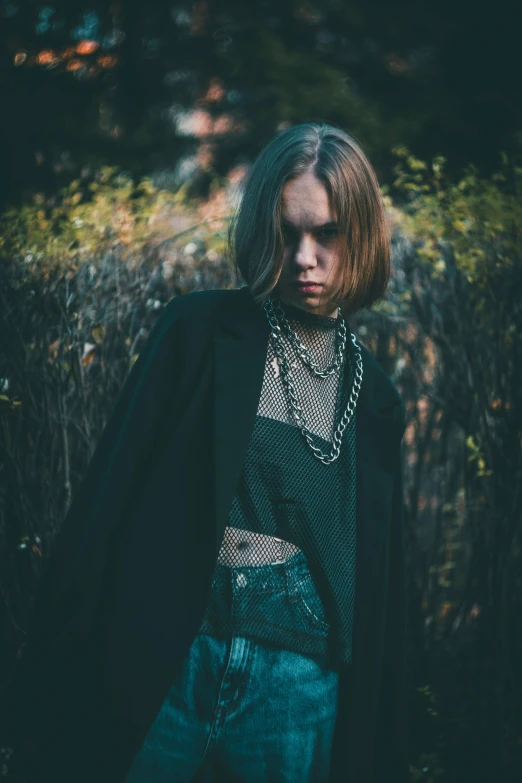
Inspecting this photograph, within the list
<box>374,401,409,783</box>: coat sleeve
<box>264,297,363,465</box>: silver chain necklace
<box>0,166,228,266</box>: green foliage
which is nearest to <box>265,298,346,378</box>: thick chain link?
<box>264,297,363,465</box>: silver chain necklace

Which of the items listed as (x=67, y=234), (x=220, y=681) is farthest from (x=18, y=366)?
(x=220, y=681)

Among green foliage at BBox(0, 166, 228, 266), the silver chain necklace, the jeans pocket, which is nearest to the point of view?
the jeans pocket

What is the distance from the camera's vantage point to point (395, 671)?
1952 millimetres

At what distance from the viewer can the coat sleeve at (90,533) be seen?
1453mm

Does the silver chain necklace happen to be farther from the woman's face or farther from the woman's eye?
the woman's eye

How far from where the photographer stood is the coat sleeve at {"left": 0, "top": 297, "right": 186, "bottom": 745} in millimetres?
1453

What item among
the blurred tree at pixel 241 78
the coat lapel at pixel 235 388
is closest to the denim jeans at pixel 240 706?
the coat lapel at pixel 235 388

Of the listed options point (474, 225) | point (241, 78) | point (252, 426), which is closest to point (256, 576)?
point (252, 426)

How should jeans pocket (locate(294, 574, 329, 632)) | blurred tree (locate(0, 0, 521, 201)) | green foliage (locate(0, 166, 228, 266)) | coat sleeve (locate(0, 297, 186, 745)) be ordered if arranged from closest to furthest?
coat sleeve (locate(0, 297, 186, 745)) < jeans pocket (locate(294, 574, 329, 632)) < green foliage (locate(0, 166, 228, 266)) < blurred tree (locate(0, 0, 521, 201))

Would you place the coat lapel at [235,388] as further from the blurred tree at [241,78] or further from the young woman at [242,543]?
the blurred tree at [241,78]

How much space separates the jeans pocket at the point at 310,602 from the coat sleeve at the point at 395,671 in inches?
15.7

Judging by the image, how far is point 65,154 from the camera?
7848 mm

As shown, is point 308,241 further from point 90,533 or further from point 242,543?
point 90,533

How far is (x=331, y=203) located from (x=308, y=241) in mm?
106
